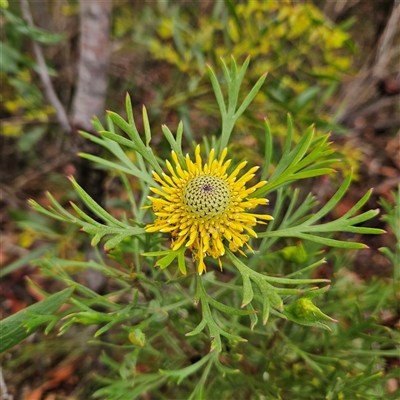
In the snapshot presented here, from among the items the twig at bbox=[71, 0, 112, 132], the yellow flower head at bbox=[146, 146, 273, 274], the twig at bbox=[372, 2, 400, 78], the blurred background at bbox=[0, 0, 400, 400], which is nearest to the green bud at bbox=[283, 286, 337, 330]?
the yellow flower head at bbox=[146, 146, 273, 274]

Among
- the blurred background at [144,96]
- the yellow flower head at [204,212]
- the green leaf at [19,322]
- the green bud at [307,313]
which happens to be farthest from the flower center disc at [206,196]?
the blurred background at [144,96]

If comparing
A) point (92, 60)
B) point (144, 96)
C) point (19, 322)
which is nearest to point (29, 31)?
point (92, 60)

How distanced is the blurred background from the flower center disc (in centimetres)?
68

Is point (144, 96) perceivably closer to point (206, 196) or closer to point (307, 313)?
point (206, 196)

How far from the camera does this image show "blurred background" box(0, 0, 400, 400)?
1.50 meters

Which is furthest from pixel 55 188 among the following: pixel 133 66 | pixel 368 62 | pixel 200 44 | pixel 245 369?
pixel 368 62

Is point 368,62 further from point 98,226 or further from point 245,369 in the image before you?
point 98,226

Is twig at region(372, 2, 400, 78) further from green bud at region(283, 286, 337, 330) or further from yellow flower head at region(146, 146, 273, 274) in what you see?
green bud at region(283, 286, 337, 330)

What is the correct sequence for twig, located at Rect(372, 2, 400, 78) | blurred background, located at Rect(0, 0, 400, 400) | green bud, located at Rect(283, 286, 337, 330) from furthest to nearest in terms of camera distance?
twig, located at Rect(372, 2, 400, 78)
blurred background, located at Rect(0, 0, 400, 400)
green bud, located at Rect(283, 286, 337, 330)

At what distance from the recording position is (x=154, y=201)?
78cm

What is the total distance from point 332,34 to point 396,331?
3.60 feet

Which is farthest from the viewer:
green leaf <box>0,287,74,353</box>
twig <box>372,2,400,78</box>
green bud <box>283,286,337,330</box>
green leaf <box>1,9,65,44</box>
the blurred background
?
twig <box>372,2,400,78</box>

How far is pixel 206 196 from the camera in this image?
0.79 metres

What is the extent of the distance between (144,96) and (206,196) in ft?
5.58
